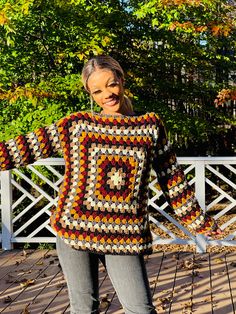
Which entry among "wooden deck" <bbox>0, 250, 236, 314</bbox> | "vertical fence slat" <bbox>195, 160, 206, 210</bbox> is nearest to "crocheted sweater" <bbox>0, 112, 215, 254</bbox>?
"wooden deck" <bbox>0, 250, 236, 314</bbox>

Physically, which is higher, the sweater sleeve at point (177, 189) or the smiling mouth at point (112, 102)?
the smiling mouth at point (112, 102)

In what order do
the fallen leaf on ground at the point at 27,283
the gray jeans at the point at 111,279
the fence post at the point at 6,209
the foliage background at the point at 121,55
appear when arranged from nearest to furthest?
the gray jeans at the point at 111,279 → the fallen leaf on ground at the point at 27,283 → the fence post at the point at 6,209 → the foliage background at the point at 121,55

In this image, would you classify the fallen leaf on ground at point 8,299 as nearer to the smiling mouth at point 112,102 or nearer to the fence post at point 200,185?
the fence post at point 200,185

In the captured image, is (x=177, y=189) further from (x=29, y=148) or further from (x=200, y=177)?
(x=200, y=177)

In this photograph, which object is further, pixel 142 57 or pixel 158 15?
pixel 142 57

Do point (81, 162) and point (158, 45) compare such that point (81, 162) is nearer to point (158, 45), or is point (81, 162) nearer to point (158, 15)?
point (158, 15)

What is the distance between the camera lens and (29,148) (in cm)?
259

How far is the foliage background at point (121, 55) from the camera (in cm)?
750

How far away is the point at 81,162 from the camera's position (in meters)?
2.48

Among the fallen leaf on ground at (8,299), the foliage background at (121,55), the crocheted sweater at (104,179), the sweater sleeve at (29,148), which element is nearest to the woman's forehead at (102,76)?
the crocheted sweater at (104,179)

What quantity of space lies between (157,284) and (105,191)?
111 inches

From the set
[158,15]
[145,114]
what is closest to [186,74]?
[158,15]

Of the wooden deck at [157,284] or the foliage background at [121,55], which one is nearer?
the wooden deck at [157,284]

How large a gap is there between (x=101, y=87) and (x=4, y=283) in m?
3.18
